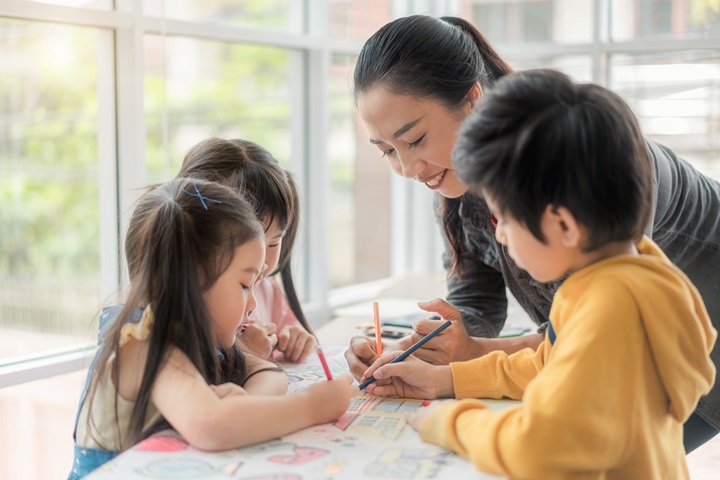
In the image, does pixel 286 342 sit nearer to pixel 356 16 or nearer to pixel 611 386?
pixel 611 386

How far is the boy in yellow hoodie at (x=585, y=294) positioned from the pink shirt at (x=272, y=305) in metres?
0.83

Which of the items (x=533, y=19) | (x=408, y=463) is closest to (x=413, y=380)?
(x=408, y=463)

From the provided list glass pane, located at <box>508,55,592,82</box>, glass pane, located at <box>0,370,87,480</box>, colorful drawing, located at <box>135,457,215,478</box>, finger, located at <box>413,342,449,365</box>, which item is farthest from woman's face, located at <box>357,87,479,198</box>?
glass pane, located at <box>508,55,592,82</box>

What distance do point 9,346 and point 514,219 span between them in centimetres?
131

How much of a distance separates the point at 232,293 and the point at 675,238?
79 cm

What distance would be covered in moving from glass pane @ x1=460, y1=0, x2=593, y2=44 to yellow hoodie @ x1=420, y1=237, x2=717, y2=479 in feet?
6.68

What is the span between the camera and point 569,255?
3.12 ft

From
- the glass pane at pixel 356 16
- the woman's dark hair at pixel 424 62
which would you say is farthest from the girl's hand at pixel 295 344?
the glass pane at pixel 356 16

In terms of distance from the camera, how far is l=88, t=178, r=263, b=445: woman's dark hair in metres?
1.09

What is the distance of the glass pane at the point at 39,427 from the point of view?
1.86m

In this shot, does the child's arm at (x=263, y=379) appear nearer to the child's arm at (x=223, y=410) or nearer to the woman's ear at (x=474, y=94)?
the child's arm at (x=223, y=410)

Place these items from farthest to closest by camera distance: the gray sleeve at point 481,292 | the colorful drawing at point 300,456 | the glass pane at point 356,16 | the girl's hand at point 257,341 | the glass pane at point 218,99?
1. the glass pane at point 356,16
2. the glass pane at point 218,99
3. the gray sleeve at point 481,292
4. the girl's hand at point 257,341
5. the colorful drawing at point 300,456

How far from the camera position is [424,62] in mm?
1411

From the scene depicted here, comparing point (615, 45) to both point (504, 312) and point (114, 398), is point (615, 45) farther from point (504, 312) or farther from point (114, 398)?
point (114, 398)
